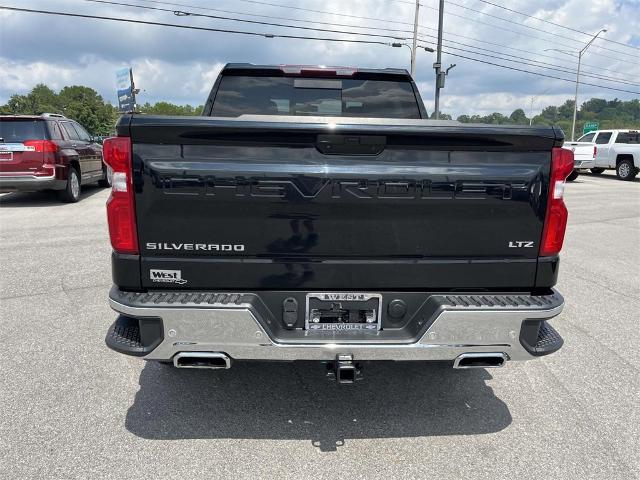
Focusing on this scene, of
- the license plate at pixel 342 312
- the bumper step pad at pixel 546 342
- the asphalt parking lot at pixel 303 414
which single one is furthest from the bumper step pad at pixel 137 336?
the bumper step pad at pixel 546 342

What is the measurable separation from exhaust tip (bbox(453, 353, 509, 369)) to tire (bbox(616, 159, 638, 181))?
23.5m

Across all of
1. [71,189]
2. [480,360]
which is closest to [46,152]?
[71,189]

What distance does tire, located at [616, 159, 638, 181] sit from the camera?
2200 centimetres

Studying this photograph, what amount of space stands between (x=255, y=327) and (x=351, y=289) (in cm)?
54

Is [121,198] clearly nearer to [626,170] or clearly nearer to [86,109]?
[626,170]

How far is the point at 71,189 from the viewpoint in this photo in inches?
445

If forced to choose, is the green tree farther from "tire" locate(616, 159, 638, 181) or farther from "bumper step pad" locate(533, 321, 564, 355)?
"bumper step pad" locate(533, 321, 564, 355)

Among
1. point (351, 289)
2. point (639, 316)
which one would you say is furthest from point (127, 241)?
point (639, 316)

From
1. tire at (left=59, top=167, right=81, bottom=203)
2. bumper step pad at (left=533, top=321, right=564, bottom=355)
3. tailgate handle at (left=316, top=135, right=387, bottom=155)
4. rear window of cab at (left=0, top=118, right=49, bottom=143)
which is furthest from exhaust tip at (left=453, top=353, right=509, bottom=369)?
tire at (left=59, top=167, right=81, bottom=203)

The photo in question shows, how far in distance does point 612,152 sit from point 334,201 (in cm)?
2446

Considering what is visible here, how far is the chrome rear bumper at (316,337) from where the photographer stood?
246 cm

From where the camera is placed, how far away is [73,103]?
121125 millimetres

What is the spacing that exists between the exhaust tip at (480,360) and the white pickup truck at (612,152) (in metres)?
21.2

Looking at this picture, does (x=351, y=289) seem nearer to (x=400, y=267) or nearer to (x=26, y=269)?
(x=400, y=267)
